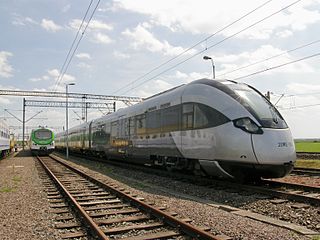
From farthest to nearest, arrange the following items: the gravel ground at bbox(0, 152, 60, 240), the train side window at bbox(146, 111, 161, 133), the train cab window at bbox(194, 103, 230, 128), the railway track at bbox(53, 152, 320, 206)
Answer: the train side window at bbox(146, 111, 161, 133) → the train cab window at bbox(194, 103, 230, 128) → the railway track at bbox(53, 152, 320, 206) → the gravel ground at bbox(0, 152, 60, 240)

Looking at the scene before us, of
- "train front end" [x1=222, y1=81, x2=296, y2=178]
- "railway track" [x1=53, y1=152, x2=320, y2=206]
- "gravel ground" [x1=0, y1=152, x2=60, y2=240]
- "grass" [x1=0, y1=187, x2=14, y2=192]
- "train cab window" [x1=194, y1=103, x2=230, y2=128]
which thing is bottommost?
"gravel ground" [x1=0, y1=152, x2=60, y2=240]

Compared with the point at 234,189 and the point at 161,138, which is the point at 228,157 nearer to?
the point at 234,189

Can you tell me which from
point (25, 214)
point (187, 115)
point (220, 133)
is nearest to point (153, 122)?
point (187, 115)

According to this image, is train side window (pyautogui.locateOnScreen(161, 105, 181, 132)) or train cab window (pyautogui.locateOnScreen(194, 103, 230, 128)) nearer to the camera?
train cab window (pyautogui.locateOnScreen(194, 103, 230, 128))

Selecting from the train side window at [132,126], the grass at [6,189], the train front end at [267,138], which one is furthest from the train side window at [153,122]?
the grass at [6,189]

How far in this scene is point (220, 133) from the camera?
10617 mm

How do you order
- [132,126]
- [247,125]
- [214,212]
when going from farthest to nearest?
1. [132,126]
2. [247,125]
3. [214,212]

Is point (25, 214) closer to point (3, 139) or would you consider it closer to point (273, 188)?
point (273, 188)

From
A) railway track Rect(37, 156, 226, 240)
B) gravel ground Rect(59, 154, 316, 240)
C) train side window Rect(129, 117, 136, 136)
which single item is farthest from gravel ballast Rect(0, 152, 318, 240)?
train side window Rect(129, 117, 136, 136)

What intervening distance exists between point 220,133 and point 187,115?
234cm

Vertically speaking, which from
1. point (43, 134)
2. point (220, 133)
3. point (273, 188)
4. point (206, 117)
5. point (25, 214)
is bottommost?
point (25, 214)

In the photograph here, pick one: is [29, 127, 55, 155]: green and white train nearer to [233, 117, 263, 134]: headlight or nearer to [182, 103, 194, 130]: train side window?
[182, 103, 194, 130]: train side window

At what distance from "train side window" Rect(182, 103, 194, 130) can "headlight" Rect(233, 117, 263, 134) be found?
243 centimetres

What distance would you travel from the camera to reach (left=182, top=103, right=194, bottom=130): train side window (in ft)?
40.8
